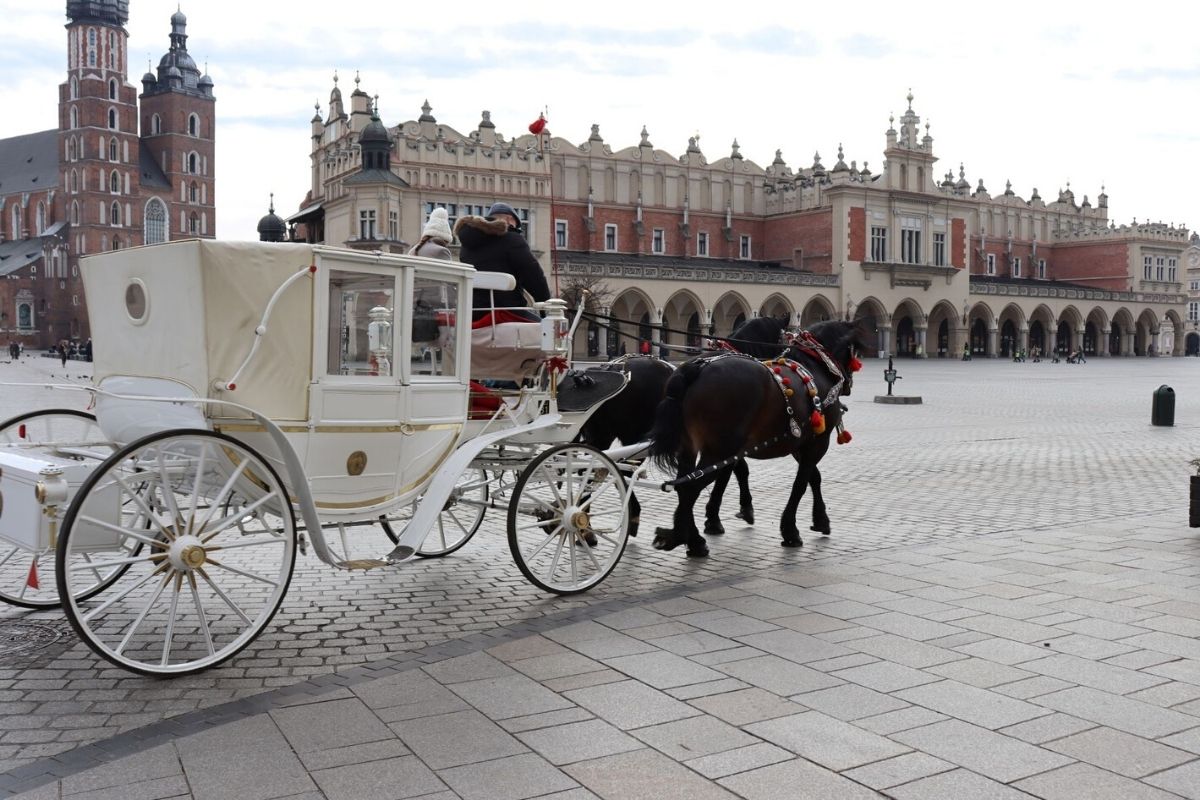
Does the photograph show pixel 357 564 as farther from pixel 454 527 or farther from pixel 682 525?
pixel 454 527

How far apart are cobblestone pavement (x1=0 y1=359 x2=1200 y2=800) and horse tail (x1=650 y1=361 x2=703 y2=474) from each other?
0.69m

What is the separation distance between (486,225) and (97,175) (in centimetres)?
9341

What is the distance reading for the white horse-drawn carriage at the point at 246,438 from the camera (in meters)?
4.21

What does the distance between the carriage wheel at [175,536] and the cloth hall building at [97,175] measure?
84.7 metres

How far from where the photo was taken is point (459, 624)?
17.1ft

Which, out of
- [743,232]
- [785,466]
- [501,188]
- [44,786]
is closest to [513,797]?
[44,786]

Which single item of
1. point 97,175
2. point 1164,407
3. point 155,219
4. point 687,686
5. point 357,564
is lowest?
point 687,686

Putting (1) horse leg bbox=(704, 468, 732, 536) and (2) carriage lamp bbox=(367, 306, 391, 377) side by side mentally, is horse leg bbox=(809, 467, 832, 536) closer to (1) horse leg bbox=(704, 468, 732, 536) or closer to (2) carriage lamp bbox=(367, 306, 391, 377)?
(1) horse leg bbox=(704, 468, 732, 536)

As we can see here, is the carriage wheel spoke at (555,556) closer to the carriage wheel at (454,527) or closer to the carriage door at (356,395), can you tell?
the carriage wheel at (454,527)

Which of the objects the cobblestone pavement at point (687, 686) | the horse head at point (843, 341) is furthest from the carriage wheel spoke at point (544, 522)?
the horse head at point (843, 341)

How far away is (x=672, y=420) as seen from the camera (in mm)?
6695

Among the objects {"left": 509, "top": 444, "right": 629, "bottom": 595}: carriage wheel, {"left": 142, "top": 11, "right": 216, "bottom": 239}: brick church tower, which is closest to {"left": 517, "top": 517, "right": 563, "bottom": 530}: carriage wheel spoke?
{"left": 509, "top": 444, "right": 629, "bottom": 595}: carriage wheel

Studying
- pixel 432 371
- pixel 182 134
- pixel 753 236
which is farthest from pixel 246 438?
pixel 182 134

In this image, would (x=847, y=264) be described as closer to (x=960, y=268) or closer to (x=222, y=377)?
(x=960, y=268)
